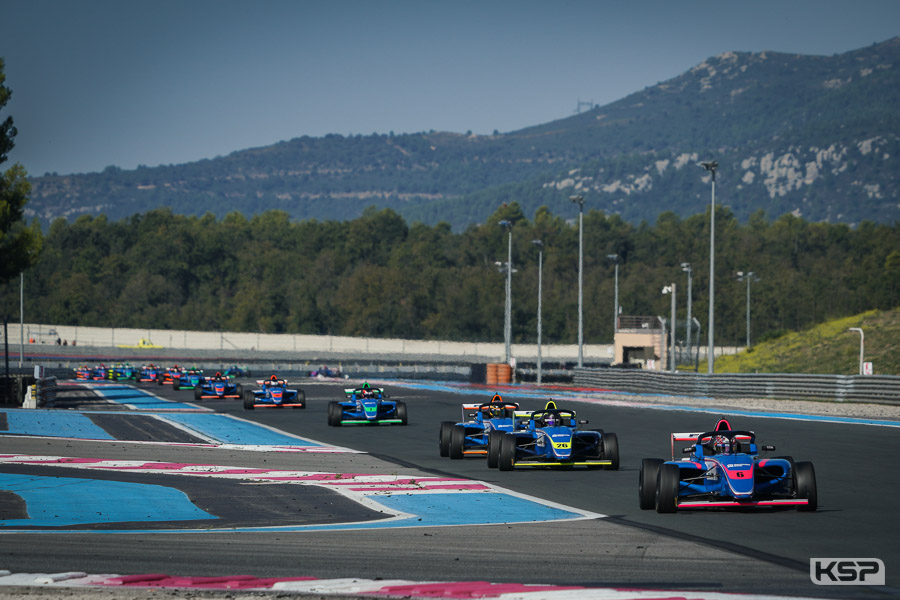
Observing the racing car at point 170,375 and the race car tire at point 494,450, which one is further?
the racing car at point 170,375

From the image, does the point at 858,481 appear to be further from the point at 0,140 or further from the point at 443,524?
the point at 0,140

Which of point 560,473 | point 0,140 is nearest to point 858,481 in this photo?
point 560,473

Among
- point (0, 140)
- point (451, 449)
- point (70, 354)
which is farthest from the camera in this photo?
point (70, 354)

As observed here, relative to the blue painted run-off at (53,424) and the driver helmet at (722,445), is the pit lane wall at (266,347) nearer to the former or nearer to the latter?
the blue painted run-off at (53,424)

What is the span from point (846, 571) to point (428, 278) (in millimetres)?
130072

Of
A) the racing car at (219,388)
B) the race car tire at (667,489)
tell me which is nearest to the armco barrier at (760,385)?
the racing car at (219,388)

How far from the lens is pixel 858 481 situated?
16.8 m

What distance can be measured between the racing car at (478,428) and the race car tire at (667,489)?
21.9ft

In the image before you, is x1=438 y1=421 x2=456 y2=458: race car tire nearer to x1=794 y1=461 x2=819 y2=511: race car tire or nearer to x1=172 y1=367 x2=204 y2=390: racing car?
x1=794 y1=461 x2=819 y2=511: race car tire

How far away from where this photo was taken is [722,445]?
14117 millimetres

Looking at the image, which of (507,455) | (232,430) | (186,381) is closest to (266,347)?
(186,381)

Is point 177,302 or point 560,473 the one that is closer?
point 560,473

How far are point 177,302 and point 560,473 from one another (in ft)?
471

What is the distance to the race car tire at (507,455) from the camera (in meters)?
18.7
